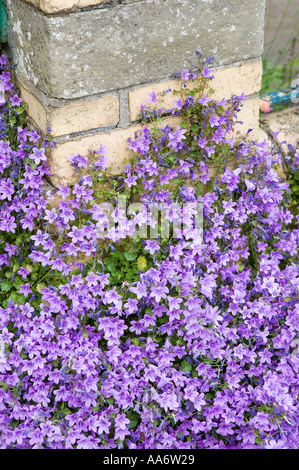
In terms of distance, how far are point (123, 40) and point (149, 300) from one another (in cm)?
111

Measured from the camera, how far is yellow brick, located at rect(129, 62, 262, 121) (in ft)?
→ 8.27

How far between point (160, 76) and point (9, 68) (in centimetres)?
72

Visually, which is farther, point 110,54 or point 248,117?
point 248,117

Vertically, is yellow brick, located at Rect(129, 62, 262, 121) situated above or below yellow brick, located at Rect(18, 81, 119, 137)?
above

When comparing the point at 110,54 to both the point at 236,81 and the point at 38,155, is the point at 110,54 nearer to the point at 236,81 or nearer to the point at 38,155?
the point at 38,155

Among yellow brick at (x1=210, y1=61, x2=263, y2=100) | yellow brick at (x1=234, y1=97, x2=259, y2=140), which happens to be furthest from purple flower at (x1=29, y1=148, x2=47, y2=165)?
yellow brick at (x1=234, y1=97, x2=259, y2=140)

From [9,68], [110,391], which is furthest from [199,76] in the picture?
[110,391]

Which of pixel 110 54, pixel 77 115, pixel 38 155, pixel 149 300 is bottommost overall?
pixel 149 300

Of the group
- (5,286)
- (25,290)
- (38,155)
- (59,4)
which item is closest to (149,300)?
(25,290)

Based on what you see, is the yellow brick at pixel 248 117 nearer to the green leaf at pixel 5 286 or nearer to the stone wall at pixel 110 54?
the stone wall at pixel 110 54

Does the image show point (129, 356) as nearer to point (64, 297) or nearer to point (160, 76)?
point (64, 297)

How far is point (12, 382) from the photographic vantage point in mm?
2334

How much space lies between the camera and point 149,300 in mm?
2502

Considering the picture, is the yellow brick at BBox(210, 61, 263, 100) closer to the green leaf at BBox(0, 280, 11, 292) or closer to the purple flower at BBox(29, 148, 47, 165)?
the purple flower at BBox(29, 148, 47, 165)
